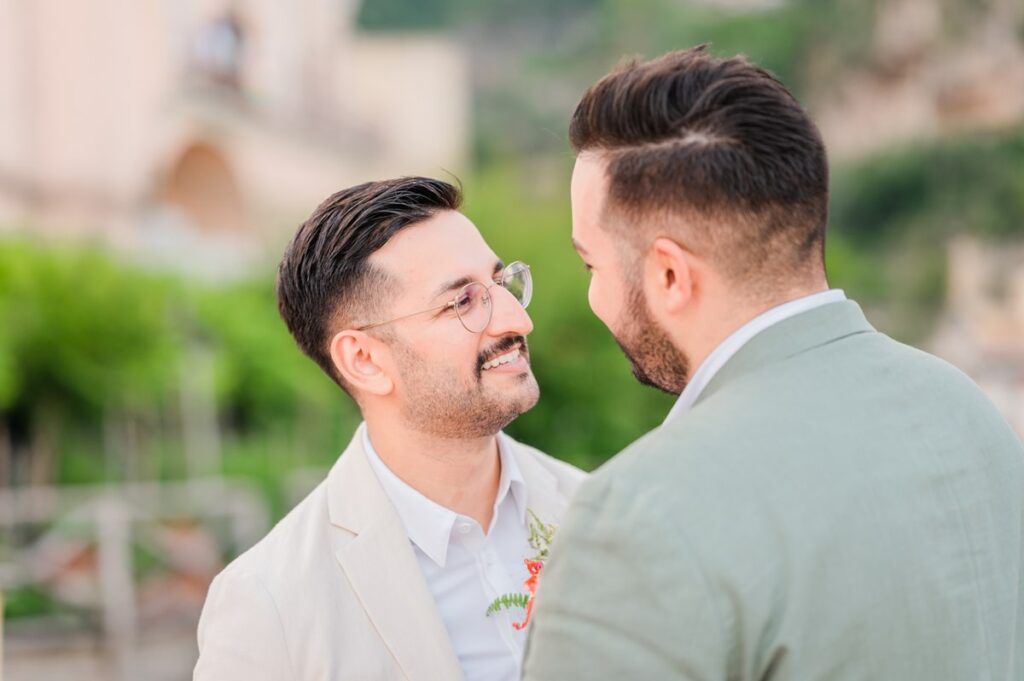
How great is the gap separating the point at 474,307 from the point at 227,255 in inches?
612

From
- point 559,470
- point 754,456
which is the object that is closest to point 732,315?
point 754,456

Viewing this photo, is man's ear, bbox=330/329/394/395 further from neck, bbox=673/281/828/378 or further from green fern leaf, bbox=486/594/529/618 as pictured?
neck, bbox=673/281/828/378

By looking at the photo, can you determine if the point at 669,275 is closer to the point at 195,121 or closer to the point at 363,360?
the point at 363,360

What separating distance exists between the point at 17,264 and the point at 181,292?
2.37 metres

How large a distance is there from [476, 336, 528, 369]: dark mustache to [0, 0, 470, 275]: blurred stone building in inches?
310

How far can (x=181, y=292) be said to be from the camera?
11.8 metres

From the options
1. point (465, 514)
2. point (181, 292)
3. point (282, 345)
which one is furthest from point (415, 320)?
point (282, 345)

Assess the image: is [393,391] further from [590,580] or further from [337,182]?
[337,182]

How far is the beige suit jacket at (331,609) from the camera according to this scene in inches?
93.4

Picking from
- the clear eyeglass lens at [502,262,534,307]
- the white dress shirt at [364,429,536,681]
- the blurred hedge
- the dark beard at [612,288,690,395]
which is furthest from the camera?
the blurred hedge

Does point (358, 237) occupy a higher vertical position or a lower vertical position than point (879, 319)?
higher

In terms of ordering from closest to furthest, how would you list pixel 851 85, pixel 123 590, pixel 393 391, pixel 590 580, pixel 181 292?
pixel 590 580 < pixel 393 391 < pixel 123 590 < pixel 181 292 < pixel 851 85

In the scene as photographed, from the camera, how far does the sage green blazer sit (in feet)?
5.05

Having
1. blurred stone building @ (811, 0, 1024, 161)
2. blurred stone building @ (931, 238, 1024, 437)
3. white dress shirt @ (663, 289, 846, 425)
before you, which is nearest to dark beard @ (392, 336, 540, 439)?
white dress shirt @ (663, 289, 846, 425)
